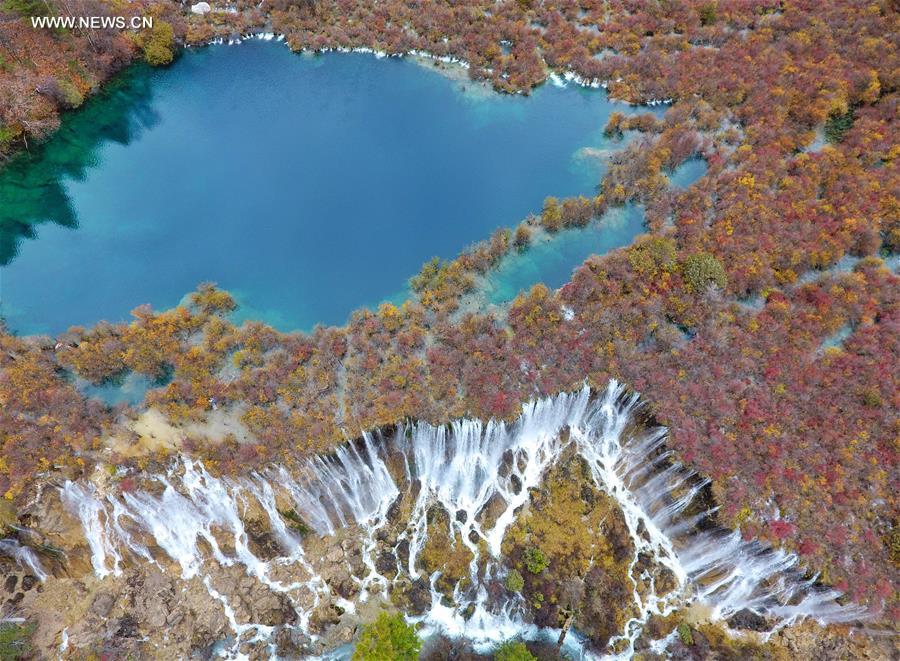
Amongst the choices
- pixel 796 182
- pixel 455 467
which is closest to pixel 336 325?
pixel 455 467

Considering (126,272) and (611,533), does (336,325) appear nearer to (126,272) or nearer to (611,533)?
(126,272)

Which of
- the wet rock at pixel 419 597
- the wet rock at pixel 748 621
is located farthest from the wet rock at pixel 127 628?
the wet rock at pixel 748 621

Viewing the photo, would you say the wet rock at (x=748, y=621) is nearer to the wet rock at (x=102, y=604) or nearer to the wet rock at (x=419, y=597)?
the wet rock at (x=419, y=597)

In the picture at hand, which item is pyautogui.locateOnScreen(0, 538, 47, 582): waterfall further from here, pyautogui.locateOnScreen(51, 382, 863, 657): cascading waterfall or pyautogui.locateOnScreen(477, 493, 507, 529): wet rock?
pyautogui.locateOnScreen(477, 493, 507, 529): wet rock

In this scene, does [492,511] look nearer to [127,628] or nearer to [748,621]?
[748,621]

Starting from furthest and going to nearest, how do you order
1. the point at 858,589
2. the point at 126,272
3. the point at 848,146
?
the point at 848,146 < the point at 126,272 < the point at 858,589

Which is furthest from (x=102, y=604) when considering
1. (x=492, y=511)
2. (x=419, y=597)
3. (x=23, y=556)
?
(x=492, y=511)

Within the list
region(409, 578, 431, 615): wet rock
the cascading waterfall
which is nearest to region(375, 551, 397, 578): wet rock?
the cascading waterfall

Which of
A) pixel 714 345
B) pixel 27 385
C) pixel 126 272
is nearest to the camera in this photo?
pixel 27 385
